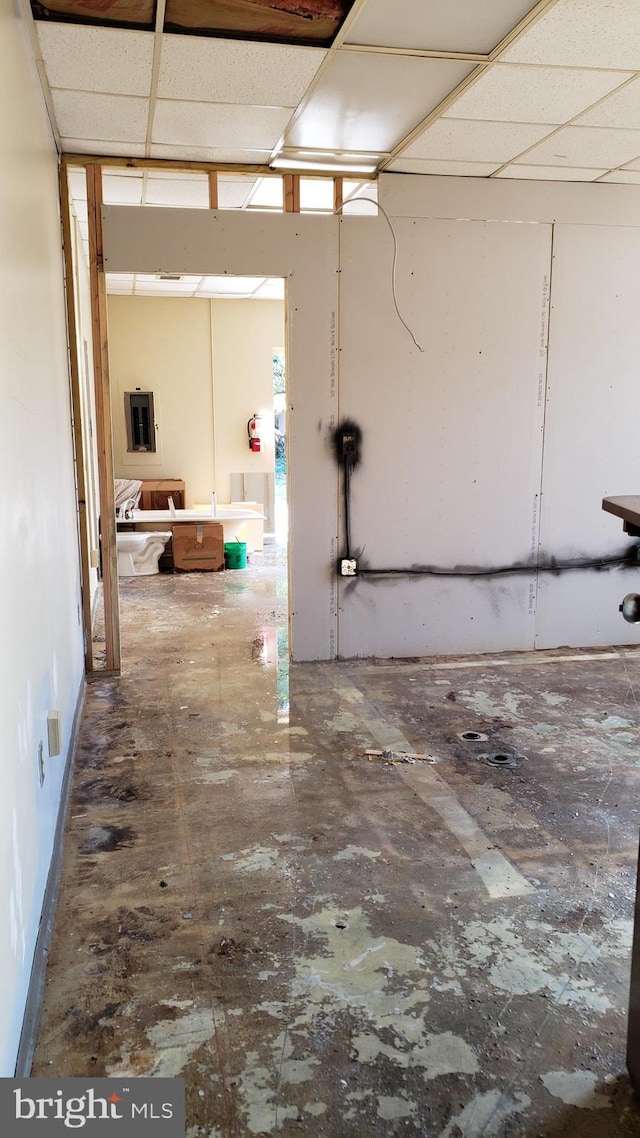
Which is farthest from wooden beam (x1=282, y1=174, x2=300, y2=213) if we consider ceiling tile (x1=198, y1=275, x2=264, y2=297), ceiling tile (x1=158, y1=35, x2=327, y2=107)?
ceiling tile (x1=198, y1=275, x2=264, y2=297)

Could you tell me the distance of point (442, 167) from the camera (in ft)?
15.5

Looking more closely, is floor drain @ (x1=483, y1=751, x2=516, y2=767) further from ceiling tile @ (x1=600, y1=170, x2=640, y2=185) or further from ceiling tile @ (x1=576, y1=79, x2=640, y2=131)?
ceiling tile @ (x1=600, y1=170, x2=640, y2=185)

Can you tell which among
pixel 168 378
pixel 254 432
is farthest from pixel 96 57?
pixel 254 432

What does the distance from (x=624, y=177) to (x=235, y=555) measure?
4991 millimetres

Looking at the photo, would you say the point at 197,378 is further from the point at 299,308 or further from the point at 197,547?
the point at 299,308

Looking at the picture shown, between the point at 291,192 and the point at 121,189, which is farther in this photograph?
the point at 121,189

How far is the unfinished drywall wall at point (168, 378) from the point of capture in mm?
9570

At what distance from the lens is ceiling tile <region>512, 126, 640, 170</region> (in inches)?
162

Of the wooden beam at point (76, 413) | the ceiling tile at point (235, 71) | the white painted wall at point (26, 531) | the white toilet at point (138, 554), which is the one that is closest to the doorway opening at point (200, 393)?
the white toilet at point (138, 554)

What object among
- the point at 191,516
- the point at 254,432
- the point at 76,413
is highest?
the point at 76,413

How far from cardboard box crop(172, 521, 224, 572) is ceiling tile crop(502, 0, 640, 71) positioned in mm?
5729

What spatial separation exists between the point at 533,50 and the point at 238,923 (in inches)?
133

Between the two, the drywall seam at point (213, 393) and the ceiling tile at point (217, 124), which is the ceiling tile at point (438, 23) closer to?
the ceiling tile at point (217, 124)

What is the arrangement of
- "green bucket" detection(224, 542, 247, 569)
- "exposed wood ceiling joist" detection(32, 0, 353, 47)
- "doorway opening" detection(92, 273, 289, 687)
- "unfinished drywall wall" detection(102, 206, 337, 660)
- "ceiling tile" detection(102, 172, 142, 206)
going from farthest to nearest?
"doorway opening" detection(92, 273, 289, 687), "green bucket" detection(224, 542, 247, 569), "ceiling tile" detection(102, 172, 142, 206), "unfinished drywall wall" detection(102, 206, 337, 660), "exposed wood ceiling joist" detection(32, 0, 353, 47)
